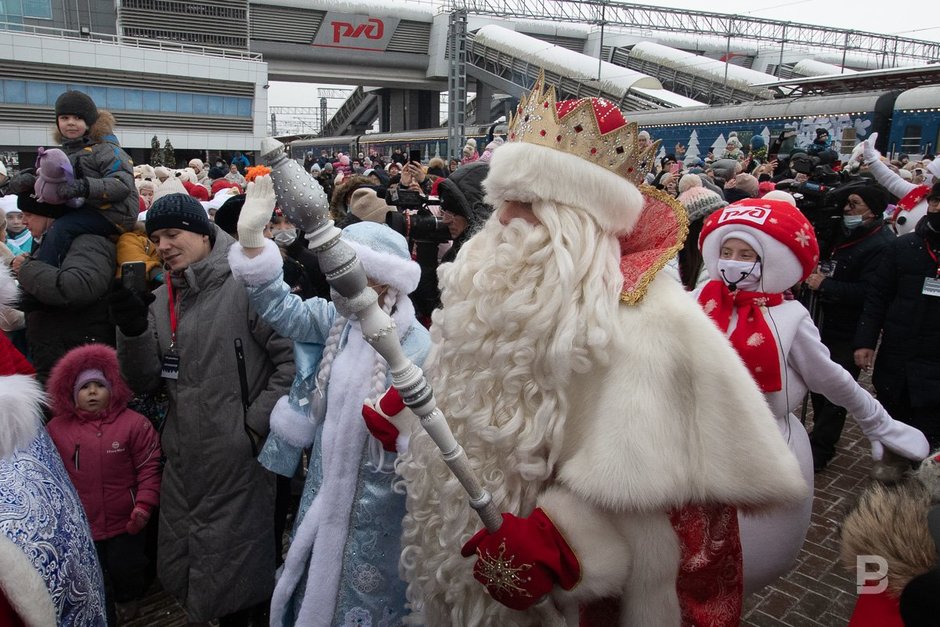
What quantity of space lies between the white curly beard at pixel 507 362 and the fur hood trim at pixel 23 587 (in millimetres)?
876

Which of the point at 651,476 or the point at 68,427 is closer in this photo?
the point at 651,476

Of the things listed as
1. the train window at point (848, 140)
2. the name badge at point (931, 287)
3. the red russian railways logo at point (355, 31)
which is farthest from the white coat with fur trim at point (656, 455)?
the red russian railways logo at point (355, 31)

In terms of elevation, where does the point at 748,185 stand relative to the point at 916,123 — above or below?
below

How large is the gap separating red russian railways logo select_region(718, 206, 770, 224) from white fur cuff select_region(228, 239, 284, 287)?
178 centimetres

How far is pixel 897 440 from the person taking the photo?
2.55 m

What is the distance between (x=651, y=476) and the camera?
139cm

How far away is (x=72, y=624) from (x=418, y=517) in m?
0.83

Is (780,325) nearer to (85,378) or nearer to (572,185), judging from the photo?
(572,185)

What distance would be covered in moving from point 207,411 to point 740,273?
86.3 inches

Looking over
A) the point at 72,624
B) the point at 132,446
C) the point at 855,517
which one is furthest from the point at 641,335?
the point at 132,446

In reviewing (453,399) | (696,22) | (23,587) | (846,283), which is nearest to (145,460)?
(23,587)

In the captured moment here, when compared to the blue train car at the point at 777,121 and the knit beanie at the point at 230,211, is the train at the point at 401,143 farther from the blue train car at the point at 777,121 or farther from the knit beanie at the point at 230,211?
the knit beanie at the point at 230,211

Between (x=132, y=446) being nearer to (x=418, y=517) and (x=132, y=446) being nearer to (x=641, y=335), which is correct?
(x=418, y=517)

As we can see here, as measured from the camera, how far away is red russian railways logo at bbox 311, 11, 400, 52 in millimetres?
37938
